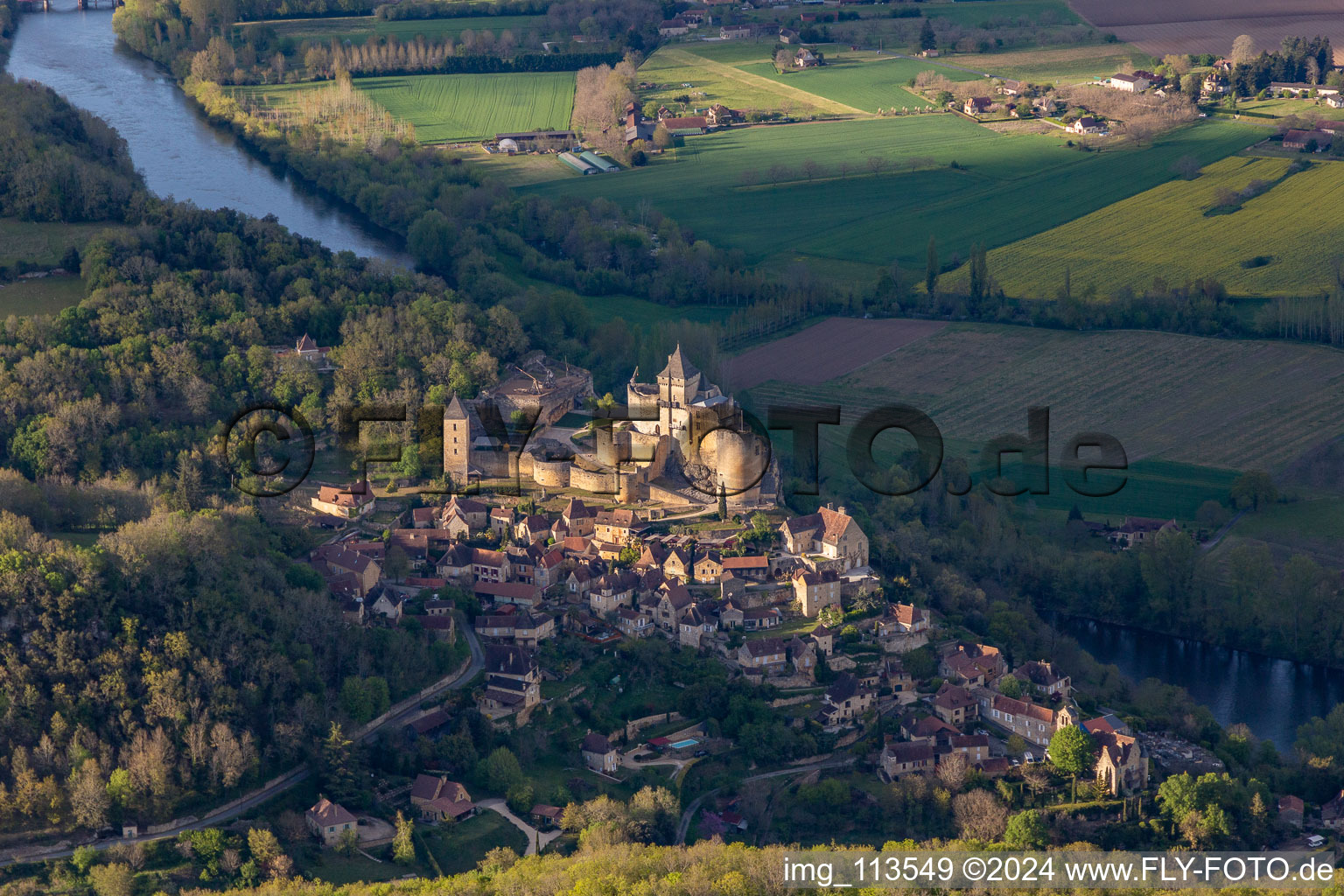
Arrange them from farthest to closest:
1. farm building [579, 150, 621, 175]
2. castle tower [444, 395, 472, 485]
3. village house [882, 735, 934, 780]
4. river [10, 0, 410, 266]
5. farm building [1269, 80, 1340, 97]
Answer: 1. farm building [1269, 80, 1340, 97]
2. farm building [579, 150, 621, 175]
3. river [10, 0, 410, 266]
4. castle tower [444, 395, 472, 485]
5. village house [882, 735, 934, 780]

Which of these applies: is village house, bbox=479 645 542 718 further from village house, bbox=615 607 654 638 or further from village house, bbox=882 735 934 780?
village house, bbox=882 735 934 780

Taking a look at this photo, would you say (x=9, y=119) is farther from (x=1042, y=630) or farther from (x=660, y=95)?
(x=1042, y=630)

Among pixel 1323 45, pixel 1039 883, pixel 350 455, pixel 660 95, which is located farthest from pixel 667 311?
pixel 1323 45

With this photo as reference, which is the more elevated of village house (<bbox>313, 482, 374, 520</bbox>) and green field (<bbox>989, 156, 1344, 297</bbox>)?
green field (<bbox>989, 156, 1344, 297</bbox>)

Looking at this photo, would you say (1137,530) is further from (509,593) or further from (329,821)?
(329,821)

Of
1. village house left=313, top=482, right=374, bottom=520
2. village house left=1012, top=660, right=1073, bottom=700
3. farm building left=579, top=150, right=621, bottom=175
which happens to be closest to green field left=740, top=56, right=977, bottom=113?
farm building left=579, top=150, right=621, bottom=175

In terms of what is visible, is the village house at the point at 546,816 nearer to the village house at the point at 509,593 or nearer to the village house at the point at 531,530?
the village house at the point at 509,593

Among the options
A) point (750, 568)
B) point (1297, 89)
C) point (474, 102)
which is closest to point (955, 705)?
point (750, 568)

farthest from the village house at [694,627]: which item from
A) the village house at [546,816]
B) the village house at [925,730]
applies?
the village house at [546,816]
